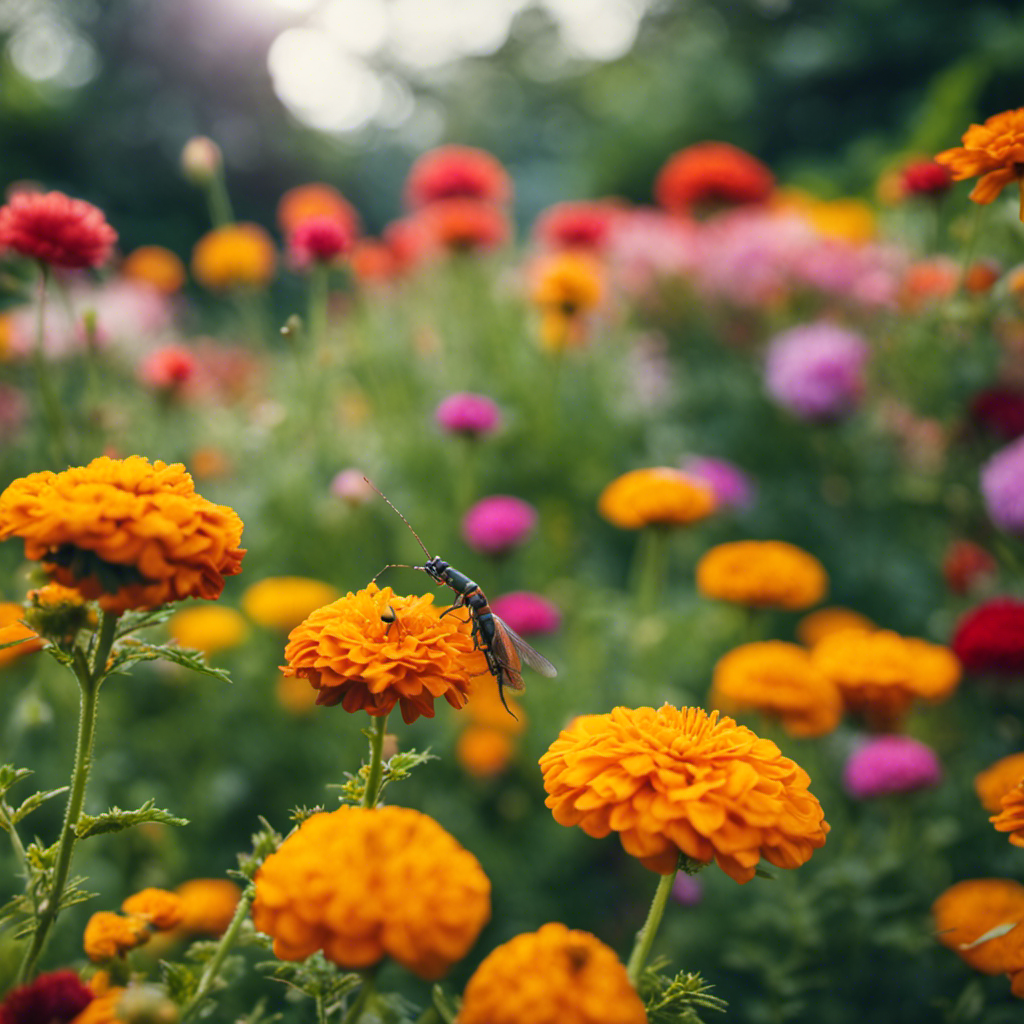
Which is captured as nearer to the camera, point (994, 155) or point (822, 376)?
point (994, 155)

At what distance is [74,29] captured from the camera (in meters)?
7.86

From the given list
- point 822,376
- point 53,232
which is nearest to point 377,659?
point 53,232

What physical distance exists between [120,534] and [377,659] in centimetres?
29

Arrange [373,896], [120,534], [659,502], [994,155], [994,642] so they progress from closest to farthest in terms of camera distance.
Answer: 1. [373,896]
2. [120,534]
3. [994,155]
4. [994,642]
5. [659,502]

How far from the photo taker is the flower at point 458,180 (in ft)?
10.1

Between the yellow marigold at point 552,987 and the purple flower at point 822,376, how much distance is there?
243cm

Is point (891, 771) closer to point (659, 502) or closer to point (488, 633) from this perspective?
point (659, 502)

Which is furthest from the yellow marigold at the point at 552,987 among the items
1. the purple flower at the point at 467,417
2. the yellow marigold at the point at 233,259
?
the yellow marigold at the point at 233,259

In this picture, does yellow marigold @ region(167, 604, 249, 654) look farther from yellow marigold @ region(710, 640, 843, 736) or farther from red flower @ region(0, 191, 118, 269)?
yellow marigold @ region(710, 640, 843, 736)

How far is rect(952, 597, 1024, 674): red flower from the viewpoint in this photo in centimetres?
156

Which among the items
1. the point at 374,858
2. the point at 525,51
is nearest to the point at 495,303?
the point at 374,858

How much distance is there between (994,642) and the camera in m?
1.58

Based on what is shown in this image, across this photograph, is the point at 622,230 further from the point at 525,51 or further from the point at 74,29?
the point at 525,51

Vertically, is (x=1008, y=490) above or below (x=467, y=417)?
below
